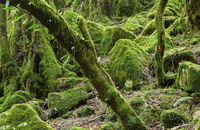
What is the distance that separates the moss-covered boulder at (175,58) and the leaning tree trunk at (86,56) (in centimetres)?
355

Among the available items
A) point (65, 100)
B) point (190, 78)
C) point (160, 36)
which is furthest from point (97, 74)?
point (65, 100)

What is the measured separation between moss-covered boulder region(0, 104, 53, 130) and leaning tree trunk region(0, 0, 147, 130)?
1216mm

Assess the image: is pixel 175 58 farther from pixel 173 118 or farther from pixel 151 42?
pixel 173 118

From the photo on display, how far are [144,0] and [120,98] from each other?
→ 538 inches

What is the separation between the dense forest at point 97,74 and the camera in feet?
12.2

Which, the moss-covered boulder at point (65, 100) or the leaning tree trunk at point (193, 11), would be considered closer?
the leaning tree trunk at point (193, 11)

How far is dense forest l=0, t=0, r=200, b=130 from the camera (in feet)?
12.2

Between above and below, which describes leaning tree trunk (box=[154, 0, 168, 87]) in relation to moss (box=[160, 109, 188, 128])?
above

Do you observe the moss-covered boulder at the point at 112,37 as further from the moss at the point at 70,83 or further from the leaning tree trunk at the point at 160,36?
the leaning tree trunk at the point at 160,36

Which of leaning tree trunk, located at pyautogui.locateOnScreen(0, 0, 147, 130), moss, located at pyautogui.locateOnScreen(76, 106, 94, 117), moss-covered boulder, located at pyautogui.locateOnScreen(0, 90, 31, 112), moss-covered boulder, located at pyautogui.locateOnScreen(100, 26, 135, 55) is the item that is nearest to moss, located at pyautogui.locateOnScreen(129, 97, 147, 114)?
leaning tree trunk, located at pyautogui.locateOnScreen(0, 0, 147, 130)

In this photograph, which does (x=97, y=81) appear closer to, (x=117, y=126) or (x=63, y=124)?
(x=117, y=126)

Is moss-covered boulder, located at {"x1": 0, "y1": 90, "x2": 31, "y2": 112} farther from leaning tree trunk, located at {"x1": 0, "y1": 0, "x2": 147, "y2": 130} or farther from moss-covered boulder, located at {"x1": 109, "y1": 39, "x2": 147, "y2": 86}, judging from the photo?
leaning tree trunk, located at {"x1": 0, "y1": 0, "x2": 147, "y2": 130}

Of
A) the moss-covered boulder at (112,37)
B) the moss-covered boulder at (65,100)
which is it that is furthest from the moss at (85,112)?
the moss-covered boulder at (112,37)

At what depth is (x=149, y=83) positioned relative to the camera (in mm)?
7129
